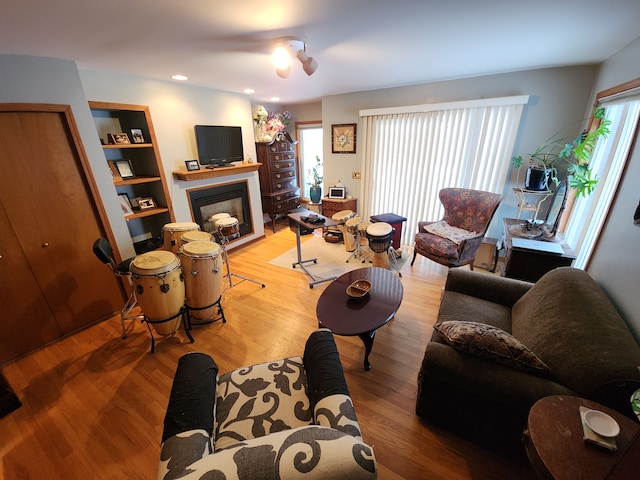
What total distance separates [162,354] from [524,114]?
4.66 m

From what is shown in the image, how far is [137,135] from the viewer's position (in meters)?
2.88

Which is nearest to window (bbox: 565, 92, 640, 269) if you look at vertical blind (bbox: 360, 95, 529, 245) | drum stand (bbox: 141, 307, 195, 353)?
vertical blind (bbox: 360, 95, 529, 245)

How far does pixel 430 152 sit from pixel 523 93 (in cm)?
115

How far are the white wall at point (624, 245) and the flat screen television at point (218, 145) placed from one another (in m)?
4.10

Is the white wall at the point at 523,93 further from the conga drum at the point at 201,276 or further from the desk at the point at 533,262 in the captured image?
the conga drum at the point at 201,276

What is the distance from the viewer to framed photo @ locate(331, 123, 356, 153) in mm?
4184

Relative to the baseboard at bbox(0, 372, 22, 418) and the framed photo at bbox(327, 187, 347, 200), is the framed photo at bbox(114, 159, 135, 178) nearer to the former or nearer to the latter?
the baseboard at bbox(0, 372, 22, 418)

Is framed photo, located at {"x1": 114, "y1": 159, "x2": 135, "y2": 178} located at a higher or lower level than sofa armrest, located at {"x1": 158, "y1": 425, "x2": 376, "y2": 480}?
higher

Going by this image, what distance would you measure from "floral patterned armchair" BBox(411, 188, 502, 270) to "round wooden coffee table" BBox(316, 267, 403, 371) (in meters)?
1.00

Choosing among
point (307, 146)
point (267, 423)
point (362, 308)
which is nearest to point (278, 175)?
point (307, 146)

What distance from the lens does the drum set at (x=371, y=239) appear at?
9.63 feet

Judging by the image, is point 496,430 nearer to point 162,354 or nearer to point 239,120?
point 162,354

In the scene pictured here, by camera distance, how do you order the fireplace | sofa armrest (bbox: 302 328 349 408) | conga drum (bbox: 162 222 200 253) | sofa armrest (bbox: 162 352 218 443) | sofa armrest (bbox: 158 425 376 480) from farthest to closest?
1. the fireplace
2. conga drum (bbox: 162 222 200 253)
3. sofa armrest (bbox: 302 328 349 408)
4. sofa armrest (bbox: 162 352 218 443)
5. sofa armrest (bbox: 158 425 376 480)

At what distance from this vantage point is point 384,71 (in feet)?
9.05
